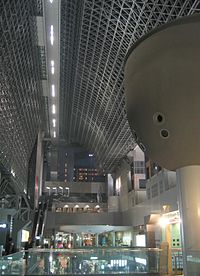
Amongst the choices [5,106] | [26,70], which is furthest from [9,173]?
[26,70]

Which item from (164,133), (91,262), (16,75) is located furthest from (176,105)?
(16,75)

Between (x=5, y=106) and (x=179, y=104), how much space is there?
72.9 ft

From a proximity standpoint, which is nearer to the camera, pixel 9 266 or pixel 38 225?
pixel 9 266

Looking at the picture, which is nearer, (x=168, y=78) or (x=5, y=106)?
(x=168, y=78)

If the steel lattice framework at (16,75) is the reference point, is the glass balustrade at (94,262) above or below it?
below

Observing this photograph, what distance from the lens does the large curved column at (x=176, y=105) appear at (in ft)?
26.0

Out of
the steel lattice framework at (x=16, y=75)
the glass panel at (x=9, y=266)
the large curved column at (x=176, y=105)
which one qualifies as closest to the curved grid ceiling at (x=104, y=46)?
the steel lattice framework at (x=16, y=75)

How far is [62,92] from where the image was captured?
162 ft

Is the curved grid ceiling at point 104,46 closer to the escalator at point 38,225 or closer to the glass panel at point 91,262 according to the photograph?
the escalator at point 38,225

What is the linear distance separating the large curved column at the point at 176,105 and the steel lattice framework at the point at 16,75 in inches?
603

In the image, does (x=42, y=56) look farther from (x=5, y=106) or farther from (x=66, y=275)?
(x=66, y=275)

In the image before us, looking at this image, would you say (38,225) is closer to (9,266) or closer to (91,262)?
(91,262)

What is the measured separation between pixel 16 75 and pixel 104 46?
8707 millimetres

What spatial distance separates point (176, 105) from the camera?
26.4 ft
